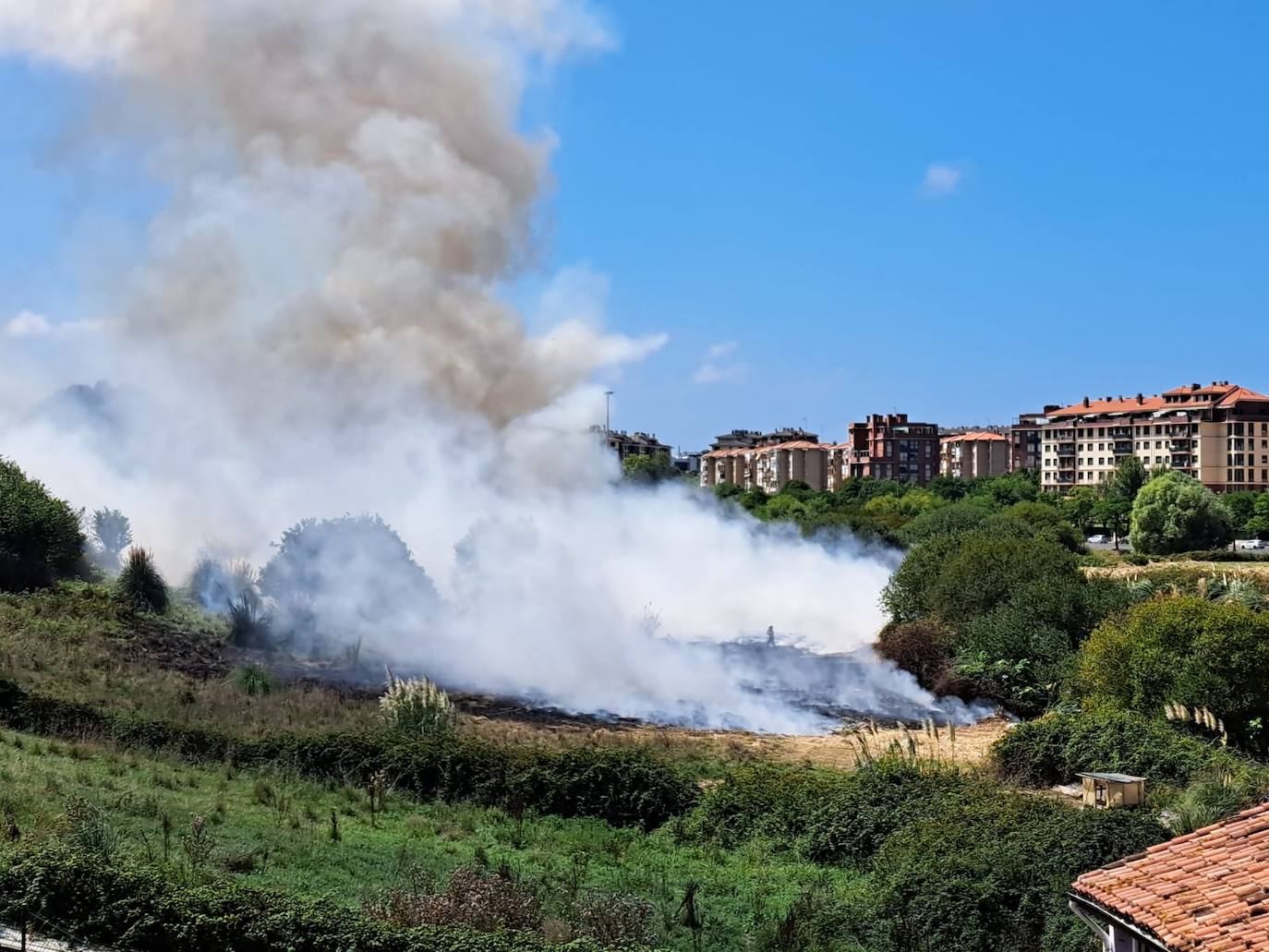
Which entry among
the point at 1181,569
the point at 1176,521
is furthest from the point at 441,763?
the point at 1176,521

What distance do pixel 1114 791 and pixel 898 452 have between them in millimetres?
127534

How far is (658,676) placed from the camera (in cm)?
3641

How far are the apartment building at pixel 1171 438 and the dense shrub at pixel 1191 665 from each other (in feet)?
281

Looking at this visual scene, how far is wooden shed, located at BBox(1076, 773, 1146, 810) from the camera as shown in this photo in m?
19.3

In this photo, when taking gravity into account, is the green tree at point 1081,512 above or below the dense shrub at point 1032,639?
above

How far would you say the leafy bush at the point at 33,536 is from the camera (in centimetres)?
4075

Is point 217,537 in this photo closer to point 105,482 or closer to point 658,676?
point 105,482

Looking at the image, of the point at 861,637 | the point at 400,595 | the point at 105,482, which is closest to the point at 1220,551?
the point at 861,637

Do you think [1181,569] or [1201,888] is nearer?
[1201,888]

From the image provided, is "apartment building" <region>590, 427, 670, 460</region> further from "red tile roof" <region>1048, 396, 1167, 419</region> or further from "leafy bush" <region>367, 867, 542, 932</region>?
"leafy bush" <region>367, 867, 542, 932</region>

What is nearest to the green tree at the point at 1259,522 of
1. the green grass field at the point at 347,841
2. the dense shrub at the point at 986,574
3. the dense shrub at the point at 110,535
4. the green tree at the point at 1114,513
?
the green tree at the point at 1114,513

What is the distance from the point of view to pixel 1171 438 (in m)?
117

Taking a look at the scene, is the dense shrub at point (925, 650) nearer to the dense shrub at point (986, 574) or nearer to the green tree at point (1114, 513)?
the dense shrub at point (986, 574)

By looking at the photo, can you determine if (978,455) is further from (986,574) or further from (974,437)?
(986,574)
